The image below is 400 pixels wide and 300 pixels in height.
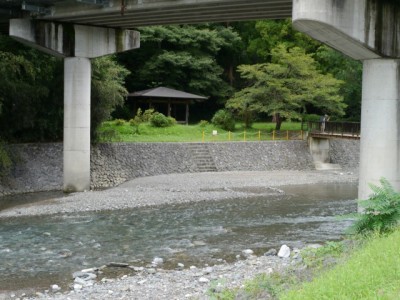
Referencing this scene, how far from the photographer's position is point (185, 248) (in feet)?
50.4

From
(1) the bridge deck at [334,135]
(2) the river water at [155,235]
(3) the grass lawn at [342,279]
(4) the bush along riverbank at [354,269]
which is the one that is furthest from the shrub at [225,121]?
(3) the grass lawn at [342,279]

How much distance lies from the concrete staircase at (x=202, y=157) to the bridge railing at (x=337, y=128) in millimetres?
8374

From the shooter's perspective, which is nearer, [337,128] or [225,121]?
[337,128]

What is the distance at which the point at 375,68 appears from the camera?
18594 millimetres

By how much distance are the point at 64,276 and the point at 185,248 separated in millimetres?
3872

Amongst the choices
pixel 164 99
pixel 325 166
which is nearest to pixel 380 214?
pixel 325 166

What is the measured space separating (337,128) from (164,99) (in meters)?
15.5

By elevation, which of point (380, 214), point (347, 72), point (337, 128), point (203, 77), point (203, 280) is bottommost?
point (203, 280)

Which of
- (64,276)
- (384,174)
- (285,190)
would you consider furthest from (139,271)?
(285,190)

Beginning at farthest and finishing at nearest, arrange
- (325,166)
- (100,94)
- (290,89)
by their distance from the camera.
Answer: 1. (290,89)
2. (325,166)
3. (100,94)

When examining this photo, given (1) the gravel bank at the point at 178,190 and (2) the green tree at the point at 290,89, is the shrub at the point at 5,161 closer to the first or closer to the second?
(1) the gravel bank at the point at 178,190

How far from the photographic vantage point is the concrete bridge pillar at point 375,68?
17.6 m

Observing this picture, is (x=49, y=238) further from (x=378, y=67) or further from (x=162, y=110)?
(x=162, y=110)

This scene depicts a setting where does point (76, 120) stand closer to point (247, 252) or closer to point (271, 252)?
point (247, 252)
